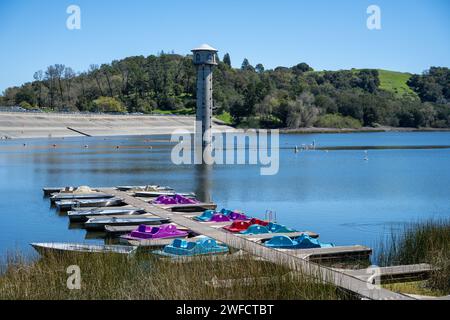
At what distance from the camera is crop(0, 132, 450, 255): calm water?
1073 inches

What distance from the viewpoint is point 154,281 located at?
1272cm

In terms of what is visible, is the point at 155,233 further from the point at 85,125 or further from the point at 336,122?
the point at 336,122

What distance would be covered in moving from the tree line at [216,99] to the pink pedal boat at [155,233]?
407ft

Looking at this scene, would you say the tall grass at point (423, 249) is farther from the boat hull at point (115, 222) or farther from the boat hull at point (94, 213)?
the boat hull at point (94, 213)

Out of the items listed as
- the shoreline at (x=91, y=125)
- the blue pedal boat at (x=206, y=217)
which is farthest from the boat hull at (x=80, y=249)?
the shoreline at (x=91, y=125)

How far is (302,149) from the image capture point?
85.9 m

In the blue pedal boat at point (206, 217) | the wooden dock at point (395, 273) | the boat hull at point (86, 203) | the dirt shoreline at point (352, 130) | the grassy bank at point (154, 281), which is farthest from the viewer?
the dirt shoreline at point (352, 130)

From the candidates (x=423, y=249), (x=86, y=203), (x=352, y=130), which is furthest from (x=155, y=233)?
(x=352, y=130)

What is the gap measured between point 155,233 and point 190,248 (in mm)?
3716

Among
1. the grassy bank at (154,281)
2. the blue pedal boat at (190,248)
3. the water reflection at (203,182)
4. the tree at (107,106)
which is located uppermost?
the tree at (107,106)

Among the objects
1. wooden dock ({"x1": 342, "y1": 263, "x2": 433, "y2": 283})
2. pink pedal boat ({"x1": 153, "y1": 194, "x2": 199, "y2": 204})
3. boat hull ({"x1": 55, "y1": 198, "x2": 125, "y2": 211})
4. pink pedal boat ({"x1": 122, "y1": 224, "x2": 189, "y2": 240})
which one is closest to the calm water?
boat hull ({"x1": 55, "y1": 198, "x2": 125, "y2": 211})

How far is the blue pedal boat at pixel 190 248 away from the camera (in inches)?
706
